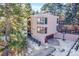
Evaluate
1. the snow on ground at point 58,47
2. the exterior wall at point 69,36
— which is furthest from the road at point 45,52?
the exterior wall at point 69,36

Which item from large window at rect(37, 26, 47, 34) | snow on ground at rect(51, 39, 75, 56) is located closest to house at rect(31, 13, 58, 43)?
large window at rect(37, 26, 47, 34)

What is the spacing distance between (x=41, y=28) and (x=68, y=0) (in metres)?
0.31

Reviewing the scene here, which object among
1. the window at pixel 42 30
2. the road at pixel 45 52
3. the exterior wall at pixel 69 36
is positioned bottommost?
the road at pixel 45 52

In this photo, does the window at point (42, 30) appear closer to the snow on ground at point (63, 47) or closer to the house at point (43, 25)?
the house at point (43, 25)

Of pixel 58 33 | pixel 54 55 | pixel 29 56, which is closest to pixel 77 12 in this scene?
pixel 58 33

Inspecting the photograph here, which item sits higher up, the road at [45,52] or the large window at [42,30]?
the large window at [42,30]

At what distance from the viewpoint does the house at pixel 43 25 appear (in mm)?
1602

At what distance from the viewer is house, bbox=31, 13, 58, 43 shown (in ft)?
5.25

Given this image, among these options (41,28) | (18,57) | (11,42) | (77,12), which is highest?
(77,12)

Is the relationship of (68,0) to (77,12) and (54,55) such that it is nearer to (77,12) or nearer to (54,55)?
(77,12)

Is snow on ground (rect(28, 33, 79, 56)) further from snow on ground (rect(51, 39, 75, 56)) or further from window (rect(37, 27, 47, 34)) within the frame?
window (rect(37, 27, 47, 34))

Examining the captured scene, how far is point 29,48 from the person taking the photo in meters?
1.63

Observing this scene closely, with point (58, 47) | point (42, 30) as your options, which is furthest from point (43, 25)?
point (58, 47)

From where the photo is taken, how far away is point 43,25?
161cm
